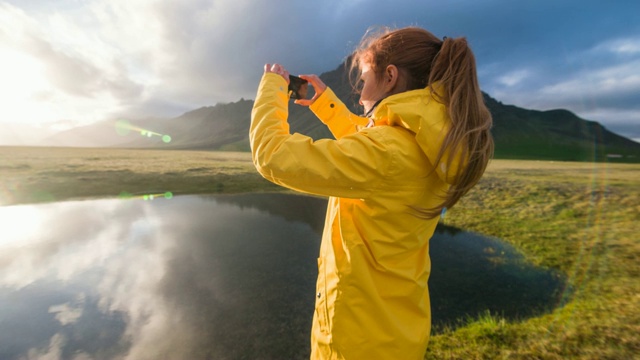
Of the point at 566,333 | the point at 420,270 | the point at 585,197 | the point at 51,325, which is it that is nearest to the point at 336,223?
the point at 420,270

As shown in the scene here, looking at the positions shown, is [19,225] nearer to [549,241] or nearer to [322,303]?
[322,303]

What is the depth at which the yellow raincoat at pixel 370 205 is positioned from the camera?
166 centimetres

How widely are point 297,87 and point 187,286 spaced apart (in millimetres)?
9953

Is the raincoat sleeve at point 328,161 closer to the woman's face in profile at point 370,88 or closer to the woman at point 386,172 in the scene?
the woman at point 386,172

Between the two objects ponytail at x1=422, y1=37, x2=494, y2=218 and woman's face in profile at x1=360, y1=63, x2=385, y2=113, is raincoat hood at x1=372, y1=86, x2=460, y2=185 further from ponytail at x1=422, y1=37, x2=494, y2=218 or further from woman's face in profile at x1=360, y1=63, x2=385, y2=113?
woman's face in profile at x1=360, y1=63, x2=385, y2=113

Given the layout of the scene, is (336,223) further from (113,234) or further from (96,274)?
→ (113,234)

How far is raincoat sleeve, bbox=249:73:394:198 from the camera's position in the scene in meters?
1.63

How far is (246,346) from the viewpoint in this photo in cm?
717

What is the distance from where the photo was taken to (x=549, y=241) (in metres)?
14.4

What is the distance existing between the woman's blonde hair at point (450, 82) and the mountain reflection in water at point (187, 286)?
6777mm

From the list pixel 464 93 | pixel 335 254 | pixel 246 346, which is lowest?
pixel 246 346

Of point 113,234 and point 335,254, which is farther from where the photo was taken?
point 113,234

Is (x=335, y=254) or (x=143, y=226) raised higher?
(x=335, y=254)

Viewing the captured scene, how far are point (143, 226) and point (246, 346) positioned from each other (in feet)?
43.0
